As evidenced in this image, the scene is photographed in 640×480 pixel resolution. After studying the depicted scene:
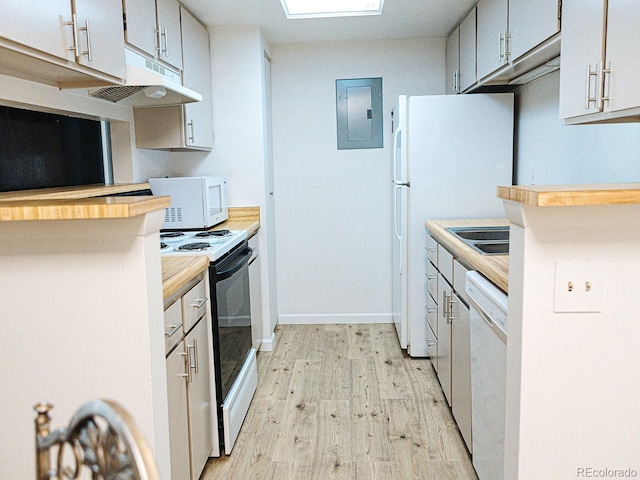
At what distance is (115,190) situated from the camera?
276 cm

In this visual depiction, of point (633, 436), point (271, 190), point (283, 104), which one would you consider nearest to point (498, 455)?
point (633, 436)

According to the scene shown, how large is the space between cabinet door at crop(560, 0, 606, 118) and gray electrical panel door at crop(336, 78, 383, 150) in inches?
93.6

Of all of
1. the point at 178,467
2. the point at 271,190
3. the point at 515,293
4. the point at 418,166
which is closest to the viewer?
the point at 515,293

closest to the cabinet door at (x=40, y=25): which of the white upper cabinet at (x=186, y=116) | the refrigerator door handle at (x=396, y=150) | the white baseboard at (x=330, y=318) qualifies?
the white upper cabinet at (x=186, y=116)

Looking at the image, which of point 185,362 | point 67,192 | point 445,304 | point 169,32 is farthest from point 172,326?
point 169,32

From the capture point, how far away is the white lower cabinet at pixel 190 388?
1898 mm

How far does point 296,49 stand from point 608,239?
3.45 metres

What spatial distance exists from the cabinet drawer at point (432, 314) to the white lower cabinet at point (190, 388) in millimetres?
1408

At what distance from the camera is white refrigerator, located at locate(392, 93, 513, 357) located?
11.5ft

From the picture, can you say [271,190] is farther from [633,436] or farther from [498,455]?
[633,436]

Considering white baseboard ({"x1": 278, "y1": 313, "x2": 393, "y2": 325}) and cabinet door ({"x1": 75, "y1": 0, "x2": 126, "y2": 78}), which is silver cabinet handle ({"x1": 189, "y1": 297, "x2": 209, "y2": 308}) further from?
white baseboard ({"x1": 278, "y1": 313, "x2": 393, "y2": 325})

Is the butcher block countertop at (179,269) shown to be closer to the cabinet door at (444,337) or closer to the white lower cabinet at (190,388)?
the white lower cabinet at (190,388)

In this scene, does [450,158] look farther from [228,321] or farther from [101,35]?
[101,35]

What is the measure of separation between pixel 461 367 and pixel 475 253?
1.91 ft
